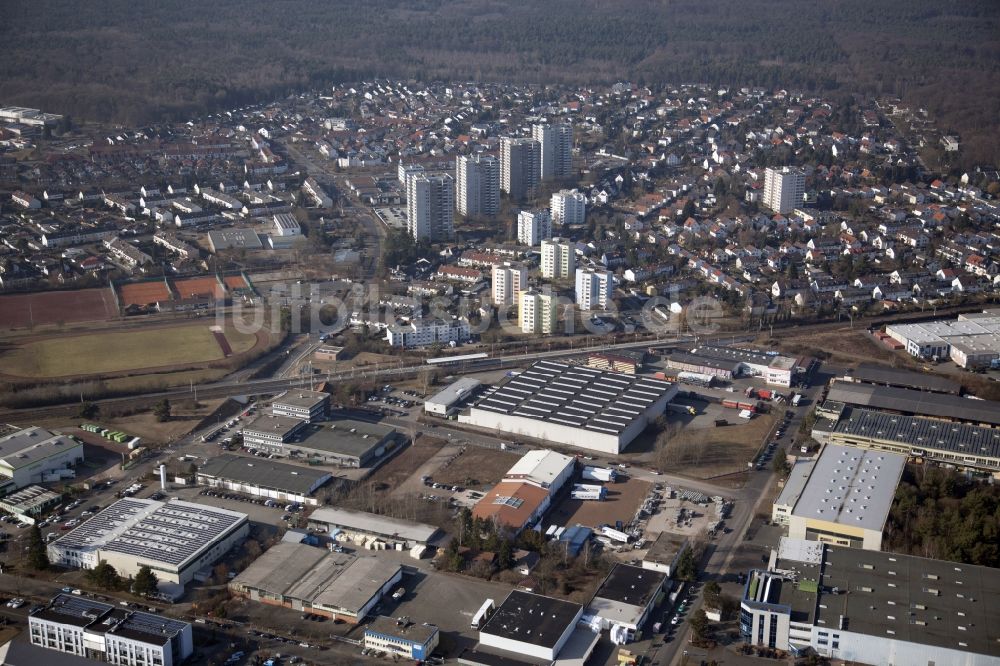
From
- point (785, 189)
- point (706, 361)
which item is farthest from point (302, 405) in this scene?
point (785, 189)

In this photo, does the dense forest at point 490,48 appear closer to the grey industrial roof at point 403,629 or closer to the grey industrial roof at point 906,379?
the grey industrial roof at point 906,379

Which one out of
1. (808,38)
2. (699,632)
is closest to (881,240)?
(699,632)

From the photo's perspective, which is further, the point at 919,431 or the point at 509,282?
the point at 509,282

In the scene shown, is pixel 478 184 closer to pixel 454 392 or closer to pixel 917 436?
pixel 454 392

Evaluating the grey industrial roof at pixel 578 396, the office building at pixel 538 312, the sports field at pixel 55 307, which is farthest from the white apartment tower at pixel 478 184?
the grey industrial roof at pixel 578 396

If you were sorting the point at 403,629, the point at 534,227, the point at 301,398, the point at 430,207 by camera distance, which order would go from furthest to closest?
the point at 430,207 → the point at 534,227 → the point at 301,398 → the point at 403,629

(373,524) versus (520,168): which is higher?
(520,168)

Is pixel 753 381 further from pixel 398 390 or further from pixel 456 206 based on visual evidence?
pixel 456 206
